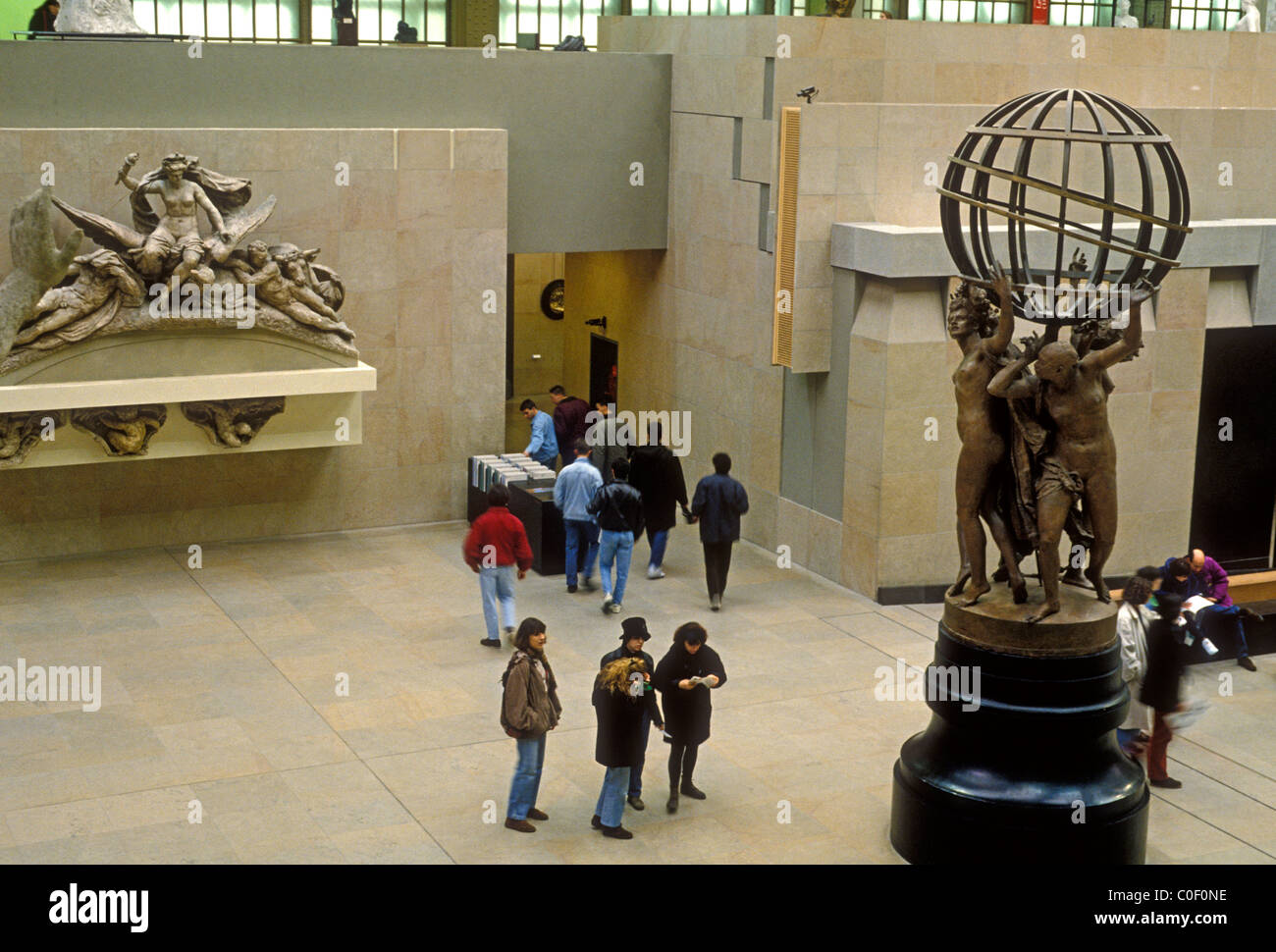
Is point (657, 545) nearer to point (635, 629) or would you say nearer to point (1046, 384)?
point (635, 629)

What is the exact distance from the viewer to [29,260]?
48.8 ft

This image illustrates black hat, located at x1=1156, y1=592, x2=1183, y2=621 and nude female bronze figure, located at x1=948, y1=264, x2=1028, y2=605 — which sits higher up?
nude female bronze figure, located at x1=948, y1=264, x2=1028, y2=605

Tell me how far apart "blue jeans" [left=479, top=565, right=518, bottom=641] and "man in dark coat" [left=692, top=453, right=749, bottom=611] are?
2.01 metres

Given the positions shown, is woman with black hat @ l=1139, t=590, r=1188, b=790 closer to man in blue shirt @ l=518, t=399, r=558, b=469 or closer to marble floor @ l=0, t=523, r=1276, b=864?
marble floor @ l=0, t=523, r=1276, b=864

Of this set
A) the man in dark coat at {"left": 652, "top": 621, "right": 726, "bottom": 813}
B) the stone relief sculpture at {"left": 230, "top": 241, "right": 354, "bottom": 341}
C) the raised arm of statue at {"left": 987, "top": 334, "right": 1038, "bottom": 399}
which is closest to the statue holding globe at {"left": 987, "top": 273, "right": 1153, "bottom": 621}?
the raised arm of statue at {"left": 987, "top": 334, "right": 1038, "bottom": 399}

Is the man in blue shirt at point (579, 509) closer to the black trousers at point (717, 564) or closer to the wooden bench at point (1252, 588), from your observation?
the black trousers at point (717, 564)

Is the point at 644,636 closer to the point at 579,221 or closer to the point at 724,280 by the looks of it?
the point at 724,280

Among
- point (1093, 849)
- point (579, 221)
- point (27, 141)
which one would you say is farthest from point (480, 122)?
point (1093, 849)

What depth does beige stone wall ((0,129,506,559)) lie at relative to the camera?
16031 millimetres

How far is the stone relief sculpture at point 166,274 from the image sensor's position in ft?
49.0

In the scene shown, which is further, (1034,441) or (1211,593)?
(1211,593)

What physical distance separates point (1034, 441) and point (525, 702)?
3.54m

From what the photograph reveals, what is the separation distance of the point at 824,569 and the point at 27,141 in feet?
29.3

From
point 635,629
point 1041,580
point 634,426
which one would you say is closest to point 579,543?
point 634,426
